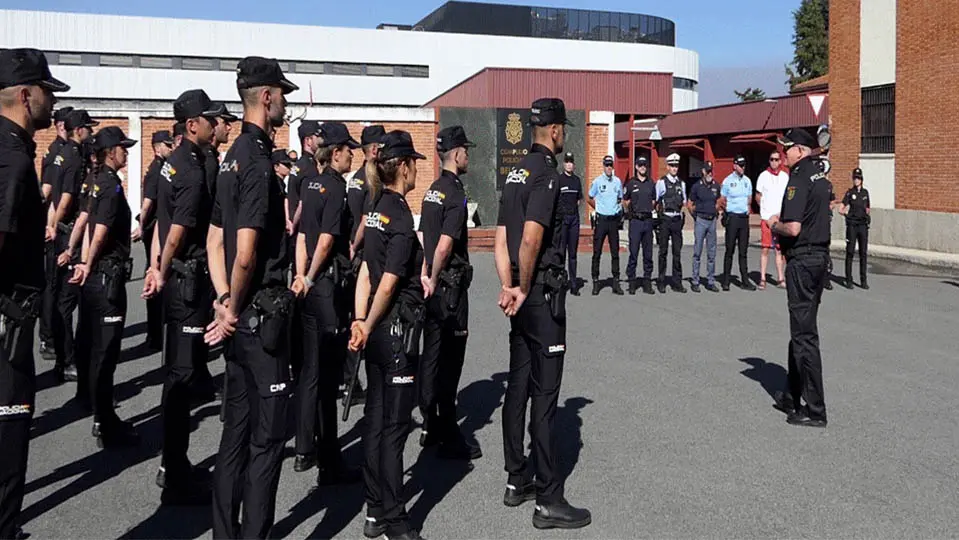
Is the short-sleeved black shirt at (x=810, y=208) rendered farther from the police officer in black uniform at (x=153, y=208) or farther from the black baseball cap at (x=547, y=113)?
the police officer in black uniform at (x=153, y=208)

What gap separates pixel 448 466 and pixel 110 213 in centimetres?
296

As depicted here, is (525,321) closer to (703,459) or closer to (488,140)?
(703,459)

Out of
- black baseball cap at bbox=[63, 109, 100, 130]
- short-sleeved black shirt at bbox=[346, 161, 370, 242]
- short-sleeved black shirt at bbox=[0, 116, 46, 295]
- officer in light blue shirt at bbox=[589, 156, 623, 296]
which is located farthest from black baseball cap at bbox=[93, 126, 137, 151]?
officer in light blue shirt at bbox=[589, 156, 623, 296]

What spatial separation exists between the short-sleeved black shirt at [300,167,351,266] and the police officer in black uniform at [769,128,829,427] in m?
3.48

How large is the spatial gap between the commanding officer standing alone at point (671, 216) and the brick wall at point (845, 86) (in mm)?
13042

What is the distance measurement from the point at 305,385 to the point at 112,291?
163cm

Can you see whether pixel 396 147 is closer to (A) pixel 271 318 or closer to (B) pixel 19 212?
(A) pixel 271 318

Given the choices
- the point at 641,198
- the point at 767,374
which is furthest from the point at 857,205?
the point at 767,374

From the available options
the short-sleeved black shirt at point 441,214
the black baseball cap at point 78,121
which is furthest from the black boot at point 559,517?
the black baseball cap at point 78,121

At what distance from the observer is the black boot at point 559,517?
5082 mm

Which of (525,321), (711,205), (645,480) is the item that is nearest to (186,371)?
(525,321)

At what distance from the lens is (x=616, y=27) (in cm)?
6762

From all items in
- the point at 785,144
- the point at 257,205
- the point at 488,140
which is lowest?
the point at 257,205

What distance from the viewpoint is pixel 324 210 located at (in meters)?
6.15
